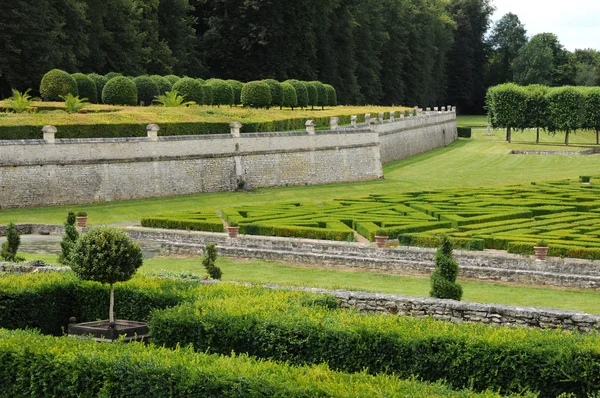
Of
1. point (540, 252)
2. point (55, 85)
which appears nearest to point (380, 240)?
point (540, 252)

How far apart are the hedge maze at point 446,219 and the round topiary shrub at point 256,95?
17.3 m

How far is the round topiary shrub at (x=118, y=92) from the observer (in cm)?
5072

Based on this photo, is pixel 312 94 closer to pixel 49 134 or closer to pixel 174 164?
pixel 174 164

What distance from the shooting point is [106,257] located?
55.1ft

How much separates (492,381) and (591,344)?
1284 millimetres

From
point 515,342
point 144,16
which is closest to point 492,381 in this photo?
point 515,342

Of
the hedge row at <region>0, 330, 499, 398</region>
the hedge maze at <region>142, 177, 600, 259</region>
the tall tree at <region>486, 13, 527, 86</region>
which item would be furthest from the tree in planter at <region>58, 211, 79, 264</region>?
the tall tree at <region>486, 13, 527, 86</region>

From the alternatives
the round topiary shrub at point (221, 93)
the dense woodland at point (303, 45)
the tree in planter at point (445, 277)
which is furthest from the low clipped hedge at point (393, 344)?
the dense woodland at point (303, 45)

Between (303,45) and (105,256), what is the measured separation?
73565 mm

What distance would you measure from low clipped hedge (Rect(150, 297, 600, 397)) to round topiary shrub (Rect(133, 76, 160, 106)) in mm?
40809

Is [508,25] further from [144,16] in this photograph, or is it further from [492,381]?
[492,381]

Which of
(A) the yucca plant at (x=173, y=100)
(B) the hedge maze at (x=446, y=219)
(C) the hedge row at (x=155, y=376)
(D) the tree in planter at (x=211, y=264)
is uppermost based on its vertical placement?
(A) the yucca plant at (x=173, y=100)

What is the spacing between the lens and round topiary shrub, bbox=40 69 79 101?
A: 4981cm

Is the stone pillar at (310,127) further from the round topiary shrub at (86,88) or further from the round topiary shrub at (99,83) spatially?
the round topiary shrub at (99,83)
